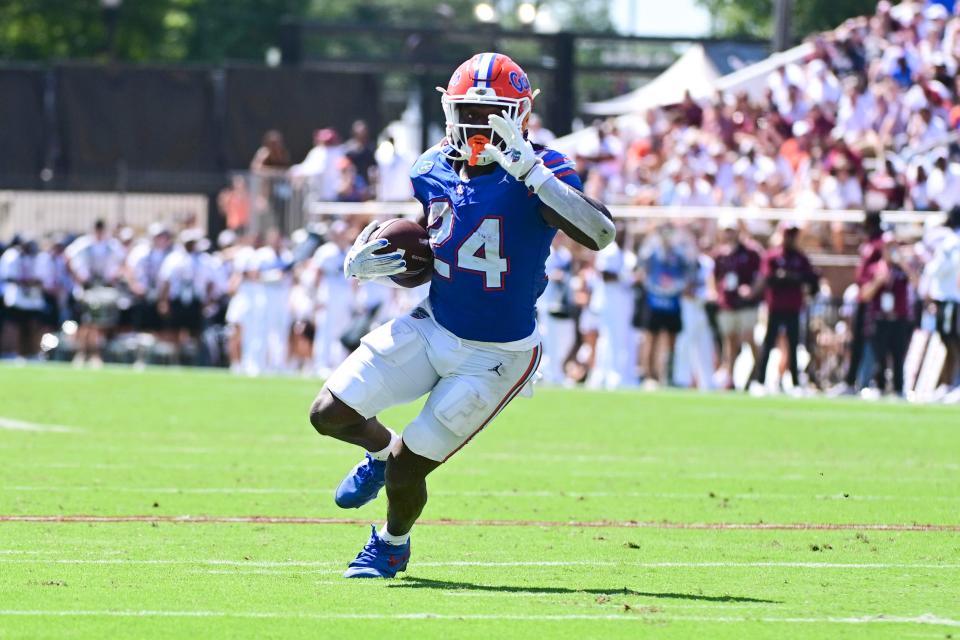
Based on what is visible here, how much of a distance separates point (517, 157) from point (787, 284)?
45.4 ft

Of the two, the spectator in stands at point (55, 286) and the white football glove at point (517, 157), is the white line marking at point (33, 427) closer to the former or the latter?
the white football glove at point (517, 157)

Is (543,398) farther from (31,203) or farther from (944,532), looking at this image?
(31,203)

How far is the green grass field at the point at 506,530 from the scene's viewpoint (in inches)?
242

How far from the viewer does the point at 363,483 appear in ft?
24.7

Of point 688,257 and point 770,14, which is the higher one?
point 770,14

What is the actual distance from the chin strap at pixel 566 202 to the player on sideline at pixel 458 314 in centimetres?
11

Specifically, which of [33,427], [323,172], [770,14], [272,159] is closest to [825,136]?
[323,172]

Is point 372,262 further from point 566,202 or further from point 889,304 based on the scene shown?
point 889,304

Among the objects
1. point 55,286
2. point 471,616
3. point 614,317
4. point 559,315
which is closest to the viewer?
point 471,616

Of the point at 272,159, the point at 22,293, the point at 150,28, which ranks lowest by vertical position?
the point at 22,293

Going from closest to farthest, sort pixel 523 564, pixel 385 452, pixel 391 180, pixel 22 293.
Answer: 1. pixel 385 452
2. pixel 523 564
3. pixel 391 180
4. pixel 22 293

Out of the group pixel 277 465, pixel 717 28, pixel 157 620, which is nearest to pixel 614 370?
pixel 277 465

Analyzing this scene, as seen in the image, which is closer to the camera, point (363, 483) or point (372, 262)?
point (372, 262)

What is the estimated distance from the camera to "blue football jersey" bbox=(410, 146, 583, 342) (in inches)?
280
